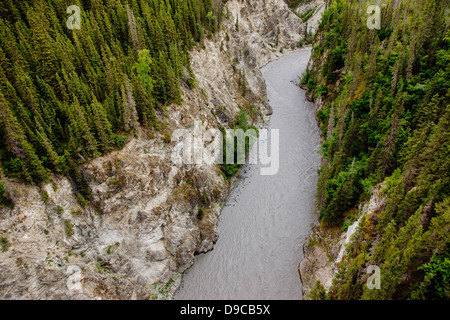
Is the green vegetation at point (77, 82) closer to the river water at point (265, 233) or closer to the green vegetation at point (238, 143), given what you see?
the green vegetation at point (238, 143)

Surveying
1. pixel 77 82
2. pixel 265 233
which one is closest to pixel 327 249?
pixel 265 233

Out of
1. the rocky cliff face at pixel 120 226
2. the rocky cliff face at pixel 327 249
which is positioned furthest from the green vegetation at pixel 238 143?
the rocky cliff face at pixel 327 249

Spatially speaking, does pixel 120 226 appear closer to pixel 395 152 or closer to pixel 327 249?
pixel 327 249

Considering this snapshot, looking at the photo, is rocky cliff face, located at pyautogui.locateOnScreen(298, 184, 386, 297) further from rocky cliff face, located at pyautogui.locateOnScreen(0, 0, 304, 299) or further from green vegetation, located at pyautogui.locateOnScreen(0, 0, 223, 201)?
green vegetation, located at pyautogui.locateOnScreen(0, 0, 223, 201)

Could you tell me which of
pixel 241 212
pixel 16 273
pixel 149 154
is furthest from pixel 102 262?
pixel 241 212

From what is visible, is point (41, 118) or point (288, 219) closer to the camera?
point (41, 118)
